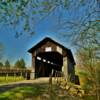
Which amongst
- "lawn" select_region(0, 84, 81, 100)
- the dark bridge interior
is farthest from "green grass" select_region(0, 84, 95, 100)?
the dark bridge interior

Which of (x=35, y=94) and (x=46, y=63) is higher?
(x=46, y=63)

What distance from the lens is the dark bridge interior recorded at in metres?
30.2

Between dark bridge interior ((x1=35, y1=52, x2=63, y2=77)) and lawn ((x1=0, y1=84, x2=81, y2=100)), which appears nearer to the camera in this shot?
lawn ((x1=0, y1=84, x2=81, y2=100))

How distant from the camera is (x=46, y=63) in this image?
33781 mm

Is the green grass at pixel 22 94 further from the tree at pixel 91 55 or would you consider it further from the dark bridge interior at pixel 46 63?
the dark bridge interior at pixel 46 63

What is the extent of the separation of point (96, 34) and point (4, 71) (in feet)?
63.3

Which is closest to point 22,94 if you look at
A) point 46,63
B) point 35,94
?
point 35,94

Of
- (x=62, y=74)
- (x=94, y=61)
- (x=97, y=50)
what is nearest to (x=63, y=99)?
(x=94, y=61)

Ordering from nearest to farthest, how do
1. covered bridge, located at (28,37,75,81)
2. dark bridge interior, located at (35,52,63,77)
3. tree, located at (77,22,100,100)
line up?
tree, located at (77,22,100,100) < covered bridge, located at (28,37,75,81) < dark bridge interior, located at (35,52,63,77)

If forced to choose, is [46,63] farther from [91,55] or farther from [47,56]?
[91,55]

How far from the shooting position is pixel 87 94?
1997 centimetres

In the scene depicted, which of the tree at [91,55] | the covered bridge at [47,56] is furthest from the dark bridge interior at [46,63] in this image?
the tree at [91,55]

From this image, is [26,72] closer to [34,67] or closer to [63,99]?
[34,67]

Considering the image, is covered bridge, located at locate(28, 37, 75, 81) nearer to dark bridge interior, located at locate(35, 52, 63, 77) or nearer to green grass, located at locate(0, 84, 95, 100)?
dark bridge interior, located at locate(35, 52, 63, 77)
